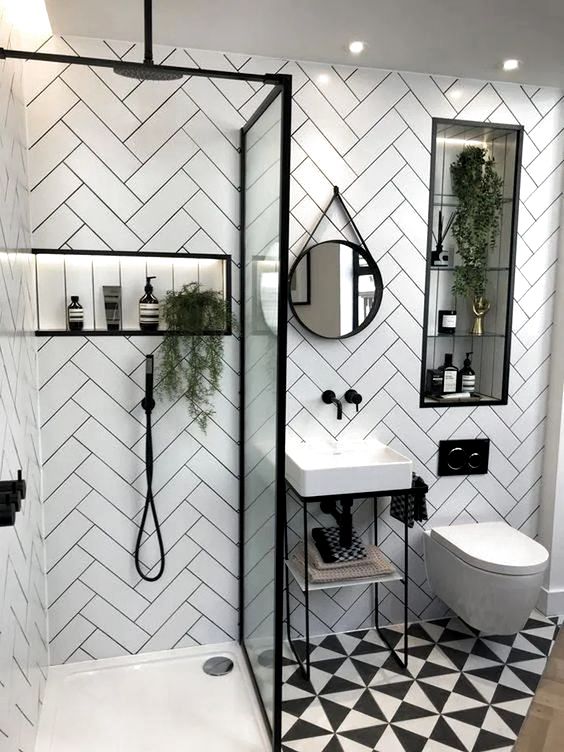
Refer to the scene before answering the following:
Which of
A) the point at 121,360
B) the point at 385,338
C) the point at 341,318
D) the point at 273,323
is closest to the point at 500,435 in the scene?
the point at 385,338

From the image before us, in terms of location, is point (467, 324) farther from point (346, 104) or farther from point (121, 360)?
point (121, 360)

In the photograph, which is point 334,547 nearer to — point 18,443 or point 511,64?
point 18,443

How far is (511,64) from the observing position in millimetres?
2629

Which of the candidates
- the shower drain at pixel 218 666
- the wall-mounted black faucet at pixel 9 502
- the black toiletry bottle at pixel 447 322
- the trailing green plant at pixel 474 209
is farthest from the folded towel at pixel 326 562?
the wall-mounted black faucet at pixel 9 502

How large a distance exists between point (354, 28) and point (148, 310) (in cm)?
134

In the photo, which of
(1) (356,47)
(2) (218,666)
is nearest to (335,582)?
(2) (218,666)

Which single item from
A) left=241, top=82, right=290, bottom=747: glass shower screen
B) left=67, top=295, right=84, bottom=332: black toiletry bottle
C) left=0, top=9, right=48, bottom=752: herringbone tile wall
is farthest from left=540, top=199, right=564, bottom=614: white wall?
left=0, top=9, right=48, bottom=752: herringbone tile wall

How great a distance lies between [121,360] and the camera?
8.54ft

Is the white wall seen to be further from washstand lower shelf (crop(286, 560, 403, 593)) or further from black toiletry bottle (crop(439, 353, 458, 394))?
washstand lower shelf (crop(286, 560, 403, 593))

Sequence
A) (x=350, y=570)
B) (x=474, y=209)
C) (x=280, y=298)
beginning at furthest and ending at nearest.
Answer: (x=474, y=209)
(x=350, y=570)
(x=280, y=298)

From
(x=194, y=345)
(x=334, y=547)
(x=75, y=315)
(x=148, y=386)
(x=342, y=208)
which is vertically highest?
(x=342, y=208)

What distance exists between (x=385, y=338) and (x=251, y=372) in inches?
28.2

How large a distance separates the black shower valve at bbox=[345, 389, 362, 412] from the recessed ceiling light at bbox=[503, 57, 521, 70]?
154 centimetres

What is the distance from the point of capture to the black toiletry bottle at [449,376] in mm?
3080
